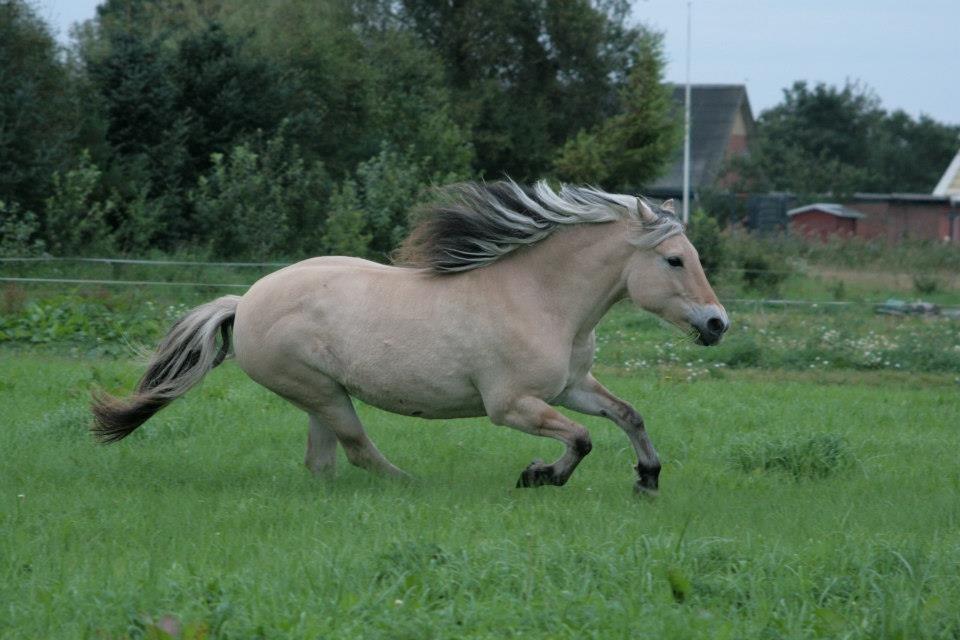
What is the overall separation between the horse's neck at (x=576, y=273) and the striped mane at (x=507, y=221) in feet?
0.25

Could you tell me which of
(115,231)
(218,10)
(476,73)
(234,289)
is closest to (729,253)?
(234,289)

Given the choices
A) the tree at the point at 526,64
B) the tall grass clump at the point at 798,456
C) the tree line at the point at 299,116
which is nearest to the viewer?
the tall grass clump at the point at 798,456

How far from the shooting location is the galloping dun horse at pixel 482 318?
24.4 ft

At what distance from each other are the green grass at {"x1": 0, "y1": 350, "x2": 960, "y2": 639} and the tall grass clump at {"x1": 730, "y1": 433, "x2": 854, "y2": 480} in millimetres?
16

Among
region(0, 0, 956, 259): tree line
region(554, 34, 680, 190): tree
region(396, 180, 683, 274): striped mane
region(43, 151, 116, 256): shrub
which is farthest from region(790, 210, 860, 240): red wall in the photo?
region(396, 180, 683, 274): striped mane

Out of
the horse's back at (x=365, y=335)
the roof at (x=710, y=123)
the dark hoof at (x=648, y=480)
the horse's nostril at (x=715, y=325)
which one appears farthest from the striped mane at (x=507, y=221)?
the roof at (x=710, y=123)

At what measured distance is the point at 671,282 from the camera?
7535mm

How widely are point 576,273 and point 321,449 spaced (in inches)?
82.7

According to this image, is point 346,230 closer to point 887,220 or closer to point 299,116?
point 299,116

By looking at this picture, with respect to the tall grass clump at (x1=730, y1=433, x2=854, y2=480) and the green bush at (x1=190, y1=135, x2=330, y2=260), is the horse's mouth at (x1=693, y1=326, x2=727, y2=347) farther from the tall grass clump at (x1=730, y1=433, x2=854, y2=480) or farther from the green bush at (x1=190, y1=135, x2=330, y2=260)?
the green bush at (x1=190, y1=135, x2=330, y2=260)

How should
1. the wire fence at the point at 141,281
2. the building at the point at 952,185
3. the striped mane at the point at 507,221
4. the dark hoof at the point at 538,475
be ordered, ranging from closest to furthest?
the dark hoof at the point at 538,475
the striped mane at the point at 507,221
the wire fence at the point at 141,281
the building at the point at 952,185

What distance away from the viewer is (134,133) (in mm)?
24156

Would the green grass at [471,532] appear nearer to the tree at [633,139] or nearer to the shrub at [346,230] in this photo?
the shrub at [346,230]

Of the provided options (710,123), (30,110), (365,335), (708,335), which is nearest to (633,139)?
(30,110)
